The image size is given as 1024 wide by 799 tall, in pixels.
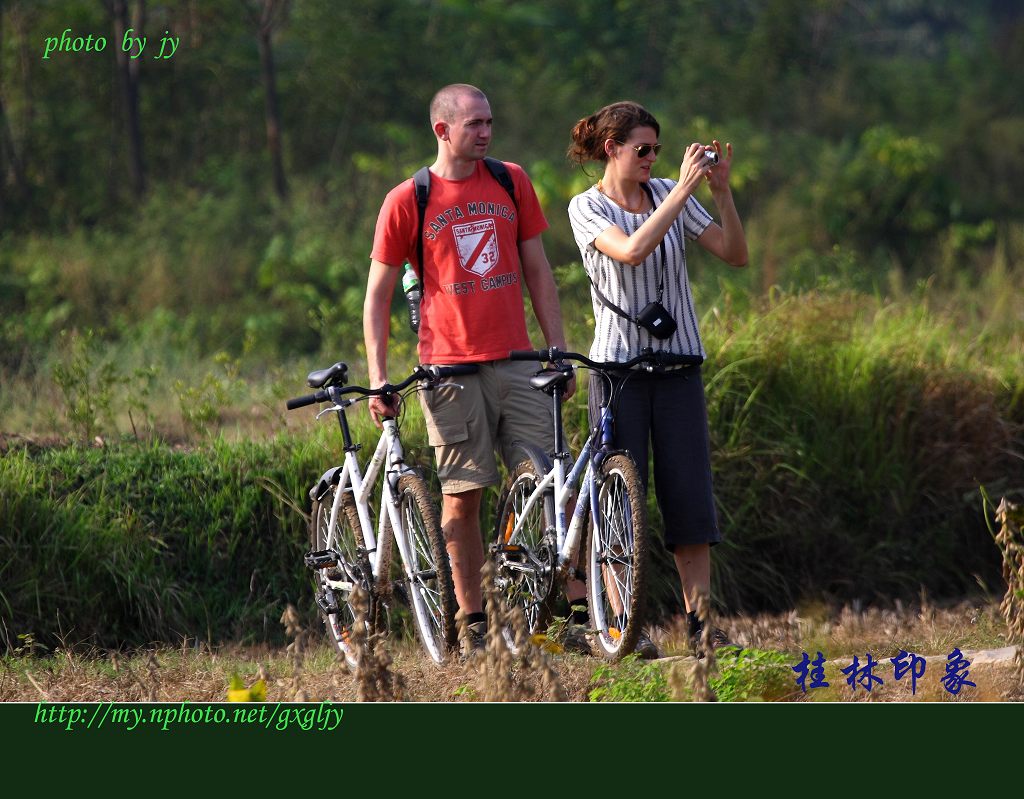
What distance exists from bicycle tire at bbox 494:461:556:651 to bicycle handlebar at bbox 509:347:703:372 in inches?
17.6

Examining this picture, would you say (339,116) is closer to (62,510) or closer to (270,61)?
(270,61)

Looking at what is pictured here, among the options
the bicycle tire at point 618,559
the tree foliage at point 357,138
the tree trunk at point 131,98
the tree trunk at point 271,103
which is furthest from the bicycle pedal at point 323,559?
the tree trunk at point 131,98

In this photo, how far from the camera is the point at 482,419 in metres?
5.39

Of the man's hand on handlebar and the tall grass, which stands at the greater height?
the man's hand on handlebar

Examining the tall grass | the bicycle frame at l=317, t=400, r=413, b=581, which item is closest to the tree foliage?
the tall grass

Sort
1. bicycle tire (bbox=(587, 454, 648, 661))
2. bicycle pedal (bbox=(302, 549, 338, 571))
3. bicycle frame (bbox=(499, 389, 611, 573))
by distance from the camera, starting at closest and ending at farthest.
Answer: bicycle tire (bbox=(587, 454, 648, 661)), bicycle frame (bbox=(499, 389, 611, 573)), bicycle pedal (bbox=(302, 549, 338, 571))

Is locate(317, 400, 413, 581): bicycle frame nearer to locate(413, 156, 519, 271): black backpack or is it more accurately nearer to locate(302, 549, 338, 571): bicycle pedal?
locate(302, 549, 338, 571): bicycle pedal

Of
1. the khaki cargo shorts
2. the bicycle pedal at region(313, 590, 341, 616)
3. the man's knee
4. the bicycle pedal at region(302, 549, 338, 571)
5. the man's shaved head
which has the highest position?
the man's shaved head

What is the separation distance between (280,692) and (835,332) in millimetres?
4096

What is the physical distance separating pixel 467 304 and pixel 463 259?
162 mm

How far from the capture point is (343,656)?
464 centimetres

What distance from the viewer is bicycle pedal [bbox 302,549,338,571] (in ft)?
18.6

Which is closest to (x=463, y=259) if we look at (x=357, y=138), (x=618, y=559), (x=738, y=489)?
(x=618, y=559)

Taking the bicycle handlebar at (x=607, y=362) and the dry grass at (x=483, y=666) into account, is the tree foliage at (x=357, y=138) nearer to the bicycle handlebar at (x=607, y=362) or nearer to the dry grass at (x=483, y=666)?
the dry grass at (x=483, y=666)
